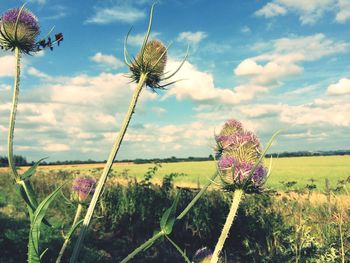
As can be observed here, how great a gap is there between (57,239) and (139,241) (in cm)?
262

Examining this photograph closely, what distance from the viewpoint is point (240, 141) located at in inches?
112

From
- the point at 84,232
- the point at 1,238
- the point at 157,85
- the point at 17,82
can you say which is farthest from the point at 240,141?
the point at 1,238

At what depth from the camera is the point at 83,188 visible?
4465mm

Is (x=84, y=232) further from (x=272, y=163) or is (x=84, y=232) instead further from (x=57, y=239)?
(x=57, y=239)

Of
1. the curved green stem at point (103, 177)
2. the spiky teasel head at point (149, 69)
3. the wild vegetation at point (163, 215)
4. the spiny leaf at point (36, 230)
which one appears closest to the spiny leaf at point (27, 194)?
the wild vegetation at point (163, 215)

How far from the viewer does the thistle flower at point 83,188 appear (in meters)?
4.36

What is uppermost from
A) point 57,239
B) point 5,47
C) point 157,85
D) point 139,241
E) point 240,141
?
point 5,47

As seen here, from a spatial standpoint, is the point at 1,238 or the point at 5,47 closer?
the point at 5,47

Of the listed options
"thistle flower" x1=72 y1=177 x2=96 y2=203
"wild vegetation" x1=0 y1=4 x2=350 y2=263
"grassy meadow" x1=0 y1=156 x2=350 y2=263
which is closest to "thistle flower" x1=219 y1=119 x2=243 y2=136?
"wild vegetation" x1=0 y1=4 x2=350 y2=263

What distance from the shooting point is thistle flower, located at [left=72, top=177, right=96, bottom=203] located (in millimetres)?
4363

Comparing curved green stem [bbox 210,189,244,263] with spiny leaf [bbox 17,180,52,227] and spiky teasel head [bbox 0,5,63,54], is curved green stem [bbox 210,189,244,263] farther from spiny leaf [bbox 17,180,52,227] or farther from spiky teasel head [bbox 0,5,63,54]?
spiky teasel head [bbox 0,5,63,54]

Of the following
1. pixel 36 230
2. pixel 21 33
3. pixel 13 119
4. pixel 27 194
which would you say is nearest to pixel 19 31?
pixel 21 33

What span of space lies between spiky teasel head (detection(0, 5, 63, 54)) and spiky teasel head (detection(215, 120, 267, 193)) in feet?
5.88

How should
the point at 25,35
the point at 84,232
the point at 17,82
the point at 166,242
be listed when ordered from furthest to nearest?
the point at 166,242 → the point at 25,35 → the point at 17,82 → the point at 84,232
